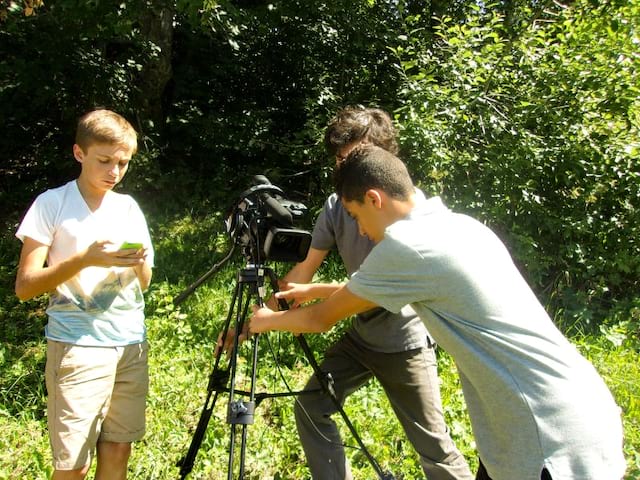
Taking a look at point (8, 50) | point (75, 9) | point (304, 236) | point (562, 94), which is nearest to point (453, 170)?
point (562, 94)

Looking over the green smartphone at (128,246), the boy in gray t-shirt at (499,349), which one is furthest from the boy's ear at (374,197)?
the green smartphone at (128,246)

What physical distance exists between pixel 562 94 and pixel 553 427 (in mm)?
3567

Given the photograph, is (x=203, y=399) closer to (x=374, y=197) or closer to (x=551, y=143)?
(x=374, y=197)

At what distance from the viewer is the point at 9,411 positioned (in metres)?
3.08

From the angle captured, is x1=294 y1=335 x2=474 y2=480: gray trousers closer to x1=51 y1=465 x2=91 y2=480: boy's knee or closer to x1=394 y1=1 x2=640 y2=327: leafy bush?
x1=51 y1=465 x2=91 y2=480: boy's knee

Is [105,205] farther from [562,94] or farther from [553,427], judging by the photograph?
[562,94]

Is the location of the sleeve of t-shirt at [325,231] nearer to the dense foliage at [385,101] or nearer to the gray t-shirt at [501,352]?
the gray t-shirt at [501,352]

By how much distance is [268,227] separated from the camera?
1812mm

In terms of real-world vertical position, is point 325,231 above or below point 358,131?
below

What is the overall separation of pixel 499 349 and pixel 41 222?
5.09 ft

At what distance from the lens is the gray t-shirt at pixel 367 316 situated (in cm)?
208

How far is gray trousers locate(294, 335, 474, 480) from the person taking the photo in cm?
203

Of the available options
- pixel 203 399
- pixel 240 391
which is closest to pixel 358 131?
pixel 240 391

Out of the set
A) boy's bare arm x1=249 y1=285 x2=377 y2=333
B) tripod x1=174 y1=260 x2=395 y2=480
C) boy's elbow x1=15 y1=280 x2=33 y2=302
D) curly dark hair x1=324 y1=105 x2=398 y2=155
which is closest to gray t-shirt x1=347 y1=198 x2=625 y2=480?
boy's bare arm x1=249 y1=285 x2=377 y2=333
